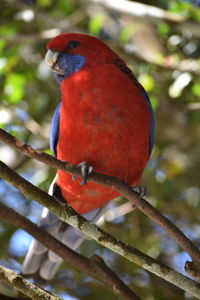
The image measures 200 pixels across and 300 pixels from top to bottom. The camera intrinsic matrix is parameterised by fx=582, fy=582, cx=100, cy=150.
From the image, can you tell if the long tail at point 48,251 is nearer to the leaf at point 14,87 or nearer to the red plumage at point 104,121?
the red plumage at point 104,121

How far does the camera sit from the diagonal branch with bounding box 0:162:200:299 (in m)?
2.18

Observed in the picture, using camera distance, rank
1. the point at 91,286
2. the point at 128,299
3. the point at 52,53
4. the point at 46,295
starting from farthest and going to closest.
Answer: the point at 91,286, the point at 52,53, the point at 128,299, the point at 46,295

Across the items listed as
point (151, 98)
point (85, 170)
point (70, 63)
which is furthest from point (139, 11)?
point (85, 170)

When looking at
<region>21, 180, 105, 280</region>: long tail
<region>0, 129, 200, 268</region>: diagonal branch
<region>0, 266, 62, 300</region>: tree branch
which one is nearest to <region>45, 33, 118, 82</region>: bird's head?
<region>21, 180, 105, 280</region>: long tail

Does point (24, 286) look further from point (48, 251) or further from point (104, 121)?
point (48, 251)

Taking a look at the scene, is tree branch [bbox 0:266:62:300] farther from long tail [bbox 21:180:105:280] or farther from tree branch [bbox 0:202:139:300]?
long tail [bbox 21:180:105:280]

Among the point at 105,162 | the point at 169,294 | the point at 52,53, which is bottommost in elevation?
the point at 169,294

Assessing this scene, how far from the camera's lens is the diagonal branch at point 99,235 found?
2182mm

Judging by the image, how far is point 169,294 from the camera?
3.74 m

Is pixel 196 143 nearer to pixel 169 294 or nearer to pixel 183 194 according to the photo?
pixel 183 194

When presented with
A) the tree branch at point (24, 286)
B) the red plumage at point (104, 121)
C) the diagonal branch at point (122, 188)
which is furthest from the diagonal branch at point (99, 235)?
the red plumage at point (104, 121)

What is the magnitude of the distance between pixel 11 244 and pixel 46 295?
232cm

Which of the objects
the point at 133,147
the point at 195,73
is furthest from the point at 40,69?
the point at 133,147

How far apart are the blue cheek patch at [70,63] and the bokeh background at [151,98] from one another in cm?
101
